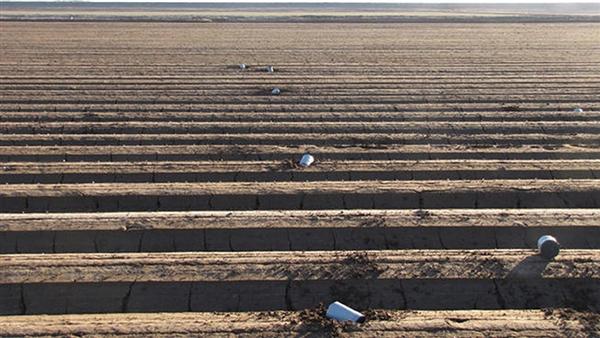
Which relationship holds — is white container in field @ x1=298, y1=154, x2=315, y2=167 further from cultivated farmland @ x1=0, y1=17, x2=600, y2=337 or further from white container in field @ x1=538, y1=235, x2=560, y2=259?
white container in field @ x1=538, y1=235, x2=560, y2=259

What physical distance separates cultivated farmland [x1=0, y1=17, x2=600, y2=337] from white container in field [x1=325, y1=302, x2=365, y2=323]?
0.20ft

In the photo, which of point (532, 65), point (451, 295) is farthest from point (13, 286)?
point (532, 65)

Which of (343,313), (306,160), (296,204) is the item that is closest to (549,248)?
(343,313)

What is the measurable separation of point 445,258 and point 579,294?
1.04 meters

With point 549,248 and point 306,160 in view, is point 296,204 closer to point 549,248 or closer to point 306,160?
point 306,160

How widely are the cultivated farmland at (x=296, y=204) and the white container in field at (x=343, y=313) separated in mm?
62

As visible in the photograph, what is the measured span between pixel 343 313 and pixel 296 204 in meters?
2.20

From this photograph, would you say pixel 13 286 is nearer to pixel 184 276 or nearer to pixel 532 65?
pixel 184 276

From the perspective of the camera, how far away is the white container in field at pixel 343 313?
4191 mm

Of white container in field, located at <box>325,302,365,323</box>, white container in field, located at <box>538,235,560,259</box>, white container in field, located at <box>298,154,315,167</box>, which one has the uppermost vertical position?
white container in field, located at <box>298,154,315,167</box>

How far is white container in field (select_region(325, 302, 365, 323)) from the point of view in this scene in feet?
13.8

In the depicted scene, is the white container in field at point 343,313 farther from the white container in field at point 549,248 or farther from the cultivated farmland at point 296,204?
the white container in field at point 549,248

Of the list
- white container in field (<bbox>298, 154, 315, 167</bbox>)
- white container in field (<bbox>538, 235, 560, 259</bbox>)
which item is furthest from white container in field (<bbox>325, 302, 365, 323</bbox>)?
white container in field (<bbox>298, 154, 315, 167</bbox>)

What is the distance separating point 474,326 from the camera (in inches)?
165
